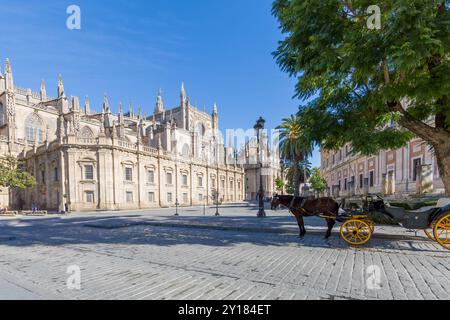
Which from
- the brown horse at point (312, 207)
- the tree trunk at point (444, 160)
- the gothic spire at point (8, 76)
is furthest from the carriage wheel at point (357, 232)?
the gothic spire at point (8, 76)

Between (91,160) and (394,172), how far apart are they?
36.4 m

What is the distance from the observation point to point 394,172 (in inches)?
984

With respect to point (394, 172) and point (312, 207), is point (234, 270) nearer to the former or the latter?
point (312, 207)

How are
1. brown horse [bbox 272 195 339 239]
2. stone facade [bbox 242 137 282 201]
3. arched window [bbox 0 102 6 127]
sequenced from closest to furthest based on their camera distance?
brown horse [bbox 272 195 339 239] → arched window [bbox 0 102 6 127] → stone facade [bbox 242 137 282 201]

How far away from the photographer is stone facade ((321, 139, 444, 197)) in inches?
615

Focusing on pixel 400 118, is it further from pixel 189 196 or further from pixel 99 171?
pixel 189 196

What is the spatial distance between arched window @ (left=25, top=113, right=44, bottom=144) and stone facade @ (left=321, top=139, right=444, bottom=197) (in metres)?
47.5

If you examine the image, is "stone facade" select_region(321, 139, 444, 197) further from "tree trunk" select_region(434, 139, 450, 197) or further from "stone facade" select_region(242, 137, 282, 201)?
"stone facade" select_region(242, 137, 282, 201)

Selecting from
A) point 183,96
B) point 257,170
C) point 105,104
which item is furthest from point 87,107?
point 257,170

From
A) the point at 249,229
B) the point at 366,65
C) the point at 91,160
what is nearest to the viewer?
the point at 366,65

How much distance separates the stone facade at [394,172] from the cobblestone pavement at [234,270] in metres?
4.09

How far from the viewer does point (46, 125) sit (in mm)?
42469

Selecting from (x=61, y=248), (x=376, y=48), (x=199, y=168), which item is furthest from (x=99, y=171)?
(x=376, y=48)

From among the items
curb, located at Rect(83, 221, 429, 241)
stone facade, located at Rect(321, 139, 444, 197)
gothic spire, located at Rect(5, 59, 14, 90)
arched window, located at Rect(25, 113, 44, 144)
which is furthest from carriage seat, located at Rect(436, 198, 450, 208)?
gothic spire, located at Rect(5, 59, 14, 90)
